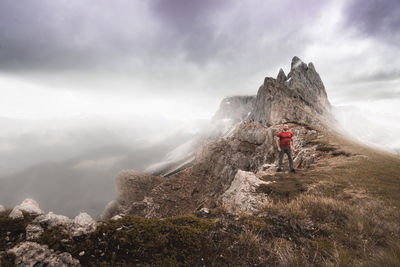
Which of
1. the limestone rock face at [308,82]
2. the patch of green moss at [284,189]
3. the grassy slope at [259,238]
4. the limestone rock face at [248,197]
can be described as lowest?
the limestone rock face at [248,197]

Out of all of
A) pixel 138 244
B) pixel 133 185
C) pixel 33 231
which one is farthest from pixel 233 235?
pixel 133 185

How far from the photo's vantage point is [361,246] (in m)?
4.04

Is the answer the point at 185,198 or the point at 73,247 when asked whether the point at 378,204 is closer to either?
the point at 73,247

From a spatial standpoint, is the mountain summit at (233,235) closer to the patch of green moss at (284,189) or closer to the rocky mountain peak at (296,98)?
the patch of green moss at (284,189)

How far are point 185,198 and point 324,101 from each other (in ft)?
619

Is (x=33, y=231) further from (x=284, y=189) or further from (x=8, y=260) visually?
(x=284, y=189)

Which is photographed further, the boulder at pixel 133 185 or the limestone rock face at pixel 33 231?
the boulder at pixel 133 185

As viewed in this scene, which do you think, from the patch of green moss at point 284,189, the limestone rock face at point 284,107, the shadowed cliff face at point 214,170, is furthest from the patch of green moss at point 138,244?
the limestone rock face at point 284,107

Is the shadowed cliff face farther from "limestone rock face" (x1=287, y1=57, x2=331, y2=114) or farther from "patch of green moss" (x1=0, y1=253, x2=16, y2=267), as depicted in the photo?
"patch of green moss" (x1=0, y1=253, x2=16, y2=267)

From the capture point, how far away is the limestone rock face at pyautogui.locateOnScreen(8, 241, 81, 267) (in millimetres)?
2943

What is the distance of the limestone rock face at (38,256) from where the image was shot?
2.94 metres

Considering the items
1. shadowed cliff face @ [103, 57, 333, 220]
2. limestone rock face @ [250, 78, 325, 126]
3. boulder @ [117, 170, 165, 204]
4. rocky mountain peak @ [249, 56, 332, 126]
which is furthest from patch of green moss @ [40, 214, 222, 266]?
boulder @ [117, 170, 165, 204]

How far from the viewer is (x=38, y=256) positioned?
3049 mm

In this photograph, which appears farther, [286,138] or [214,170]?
[214,170]
